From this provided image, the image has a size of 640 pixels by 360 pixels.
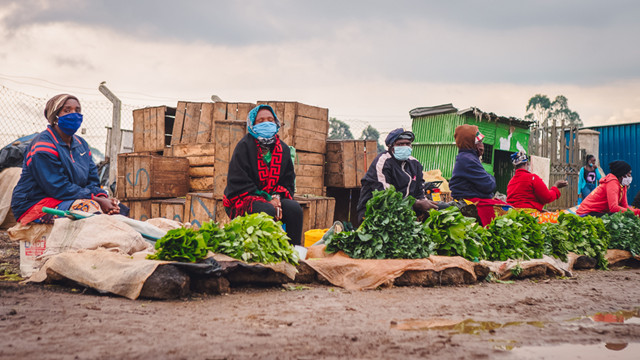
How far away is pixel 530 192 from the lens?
7316mm

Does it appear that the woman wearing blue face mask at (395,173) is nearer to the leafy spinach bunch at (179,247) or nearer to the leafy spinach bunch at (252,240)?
the leafy spinach bunch at (252,240)

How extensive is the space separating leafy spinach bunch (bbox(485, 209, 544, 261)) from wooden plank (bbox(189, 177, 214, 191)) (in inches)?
175

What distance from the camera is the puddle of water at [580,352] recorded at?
2760 mm

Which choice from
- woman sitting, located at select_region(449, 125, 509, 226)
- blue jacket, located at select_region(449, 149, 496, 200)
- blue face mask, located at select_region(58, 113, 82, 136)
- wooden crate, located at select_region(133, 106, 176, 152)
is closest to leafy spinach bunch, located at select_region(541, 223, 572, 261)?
woman sitting, located at select_region(449, 125, 509, 226)

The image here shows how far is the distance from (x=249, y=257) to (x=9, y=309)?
5.82 ft

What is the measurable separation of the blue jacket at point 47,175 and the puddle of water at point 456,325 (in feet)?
10.7

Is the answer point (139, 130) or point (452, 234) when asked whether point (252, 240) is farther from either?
point (139, 130)

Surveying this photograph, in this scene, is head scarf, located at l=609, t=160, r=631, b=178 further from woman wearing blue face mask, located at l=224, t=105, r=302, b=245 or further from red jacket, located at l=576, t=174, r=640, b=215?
woman wearing blue face mask, located at l=224, t=105, r=302, b=245

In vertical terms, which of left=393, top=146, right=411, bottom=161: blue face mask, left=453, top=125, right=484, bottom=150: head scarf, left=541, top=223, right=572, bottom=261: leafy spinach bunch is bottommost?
left=541, top=223, right=572, bottom=261: leafy spinach bunch

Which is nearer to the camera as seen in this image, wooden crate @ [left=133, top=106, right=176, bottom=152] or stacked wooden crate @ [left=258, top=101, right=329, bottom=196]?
stacked wooden crate @ [left=258, top=101, right=329, bottom=196]

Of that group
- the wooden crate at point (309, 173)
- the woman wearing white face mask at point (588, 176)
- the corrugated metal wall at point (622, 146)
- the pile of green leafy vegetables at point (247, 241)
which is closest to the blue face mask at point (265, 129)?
the pile of green leafy vegetables at point (247, 241)

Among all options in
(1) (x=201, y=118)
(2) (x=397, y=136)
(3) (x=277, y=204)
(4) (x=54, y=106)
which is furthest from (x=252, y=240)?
(1) (x=201, y=118)

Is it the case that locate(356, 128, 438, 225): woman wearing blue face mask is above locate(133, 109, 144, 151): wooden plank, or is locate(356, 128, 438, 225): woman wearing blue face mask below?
below

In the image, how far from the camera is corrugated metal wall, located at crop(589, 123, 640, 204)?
1759cm
